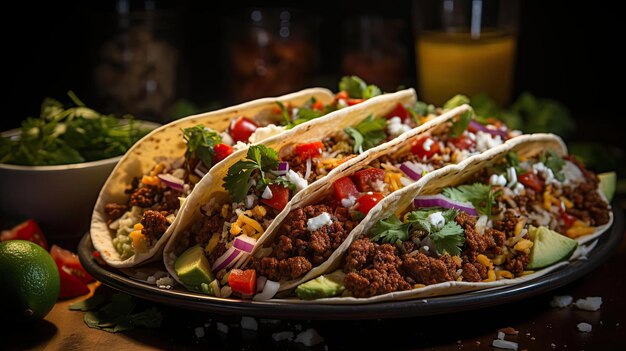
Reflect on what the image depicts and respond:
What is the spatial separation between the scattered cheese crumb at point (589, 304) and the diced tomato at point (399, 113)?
1126mm

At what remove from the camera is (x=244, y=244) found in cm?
323

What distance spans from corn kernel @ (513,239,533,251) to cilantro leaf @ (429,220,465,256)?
30cm

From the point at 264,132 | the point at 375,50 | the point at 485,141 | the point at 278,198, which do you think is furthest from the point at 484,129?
the point at 375,50

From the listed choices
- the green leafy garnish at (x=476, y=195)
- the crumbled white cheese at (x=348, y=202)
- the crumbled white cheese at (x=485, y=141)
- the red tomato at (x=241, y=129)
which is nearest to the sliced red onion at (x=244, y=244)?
the crumbled white cheese at (x=348, y=202)

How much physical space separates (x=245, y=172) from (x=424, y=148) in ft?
2.75

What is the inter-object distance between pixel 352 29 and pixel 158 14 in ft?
4.58

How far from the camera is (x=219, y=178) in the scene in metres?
3.44

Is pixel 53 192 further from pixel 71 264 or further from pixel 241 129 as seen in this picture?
pixel 241 129

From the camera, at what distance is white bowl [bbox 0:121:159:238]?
410 centimetres

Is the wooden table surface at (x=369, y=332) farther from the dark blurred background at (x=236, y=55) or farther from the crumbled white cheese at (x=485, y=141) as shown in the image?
the dark blurred background at (x=236, y=55)

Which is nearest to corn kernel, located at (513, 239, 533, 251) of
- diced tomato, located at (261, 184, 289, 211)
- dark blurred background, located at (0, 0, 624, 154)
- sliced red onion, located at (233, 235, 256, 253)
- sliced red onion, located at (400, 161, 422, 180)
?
sliced red onion, located at (400, 161, 422, 180)

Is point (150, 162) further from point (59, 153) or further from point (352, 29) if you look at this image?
point (352, 29)

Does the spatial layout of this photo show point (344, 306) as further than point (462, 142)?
No

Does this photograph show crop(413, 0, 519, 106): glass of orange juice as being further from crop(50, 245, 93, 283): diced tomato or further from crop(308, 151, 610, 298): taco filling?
crop(50, 245, 93, 283): diced tomato
